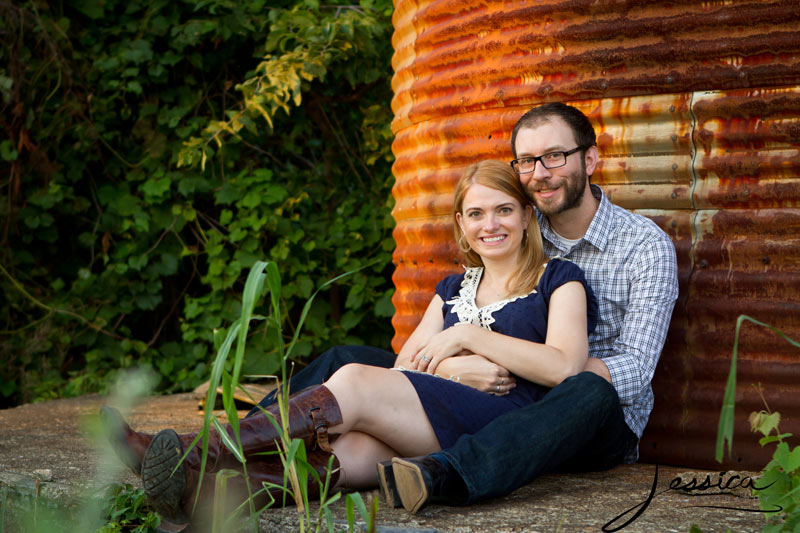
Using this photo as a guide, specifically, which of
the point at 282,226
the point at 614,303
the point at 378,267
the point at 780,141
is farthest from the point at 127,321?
the point at 780,141

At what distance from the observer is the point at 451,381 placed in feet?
7.60

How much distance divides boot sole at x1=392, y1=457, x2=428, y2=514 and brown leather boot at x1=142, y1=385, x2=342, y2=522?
218mm

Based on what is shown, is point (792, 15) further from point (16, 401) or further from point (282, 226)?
point (16, 401)

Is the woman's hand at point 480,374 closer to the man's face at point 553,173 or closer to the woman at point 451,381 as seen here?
the woman at point 451,381

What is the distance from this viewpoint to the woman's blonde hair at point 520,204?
2.49 metres

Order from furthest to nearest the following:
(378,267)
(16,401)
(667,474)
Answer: (16,401)
(378,267)
(667,474)

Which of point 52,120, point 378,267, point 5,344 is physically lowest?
point 5,344

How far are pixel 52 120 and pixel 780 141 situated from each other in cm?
442

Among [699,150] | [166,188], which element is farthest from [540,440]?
[166,188]

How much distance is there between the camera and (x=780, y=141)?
8.21 feet

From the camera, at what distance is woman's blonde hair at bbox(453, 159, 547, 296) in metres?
2.49

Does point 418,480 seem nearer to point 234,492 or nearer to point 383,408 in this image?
point 383,408

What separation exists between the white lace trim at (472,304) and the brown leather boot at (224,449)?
Result: 2.02 ft
